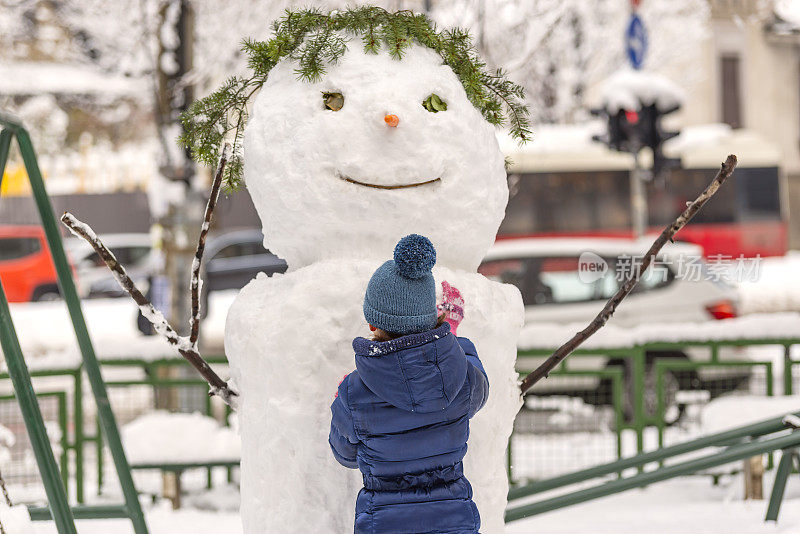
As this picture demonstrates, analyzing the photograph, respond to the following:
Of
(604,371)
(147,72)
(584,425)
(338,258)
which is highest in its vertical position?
(147,72)

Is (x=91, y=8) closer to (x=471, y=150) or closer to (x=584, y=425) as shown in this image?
(x=584, y=425)

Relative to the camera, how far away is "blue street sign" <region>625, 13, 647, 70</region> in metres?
8.36

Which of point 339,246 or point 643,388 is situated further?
point 643,388

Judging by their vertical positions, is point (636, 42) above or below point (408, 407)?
above

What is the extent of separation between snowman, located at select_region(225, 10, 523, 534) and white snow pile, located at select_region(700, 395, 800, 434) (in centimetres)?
265

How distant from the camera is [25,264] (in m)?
16.0

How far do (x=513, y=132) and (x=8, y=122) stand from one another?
162cm

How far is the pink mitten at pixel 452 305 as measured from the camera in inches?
105

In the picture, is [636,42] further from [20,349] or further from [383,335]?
[20,349]

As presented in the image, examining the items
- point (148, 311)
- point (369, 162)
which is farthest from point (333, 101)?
point (148, 311)

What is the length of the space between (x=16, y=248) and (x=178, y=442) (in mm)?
12010

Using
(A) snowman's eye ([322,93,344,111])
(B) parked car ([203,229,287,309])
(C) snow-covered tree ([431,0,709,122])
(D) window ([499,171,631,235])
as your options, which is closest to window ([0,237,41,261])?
(B) parked car ([203,229,287,309])

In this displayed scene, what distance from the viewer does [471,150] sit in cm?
286

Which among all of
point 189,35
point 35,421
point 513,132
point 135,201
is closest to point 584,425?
point 513,132
